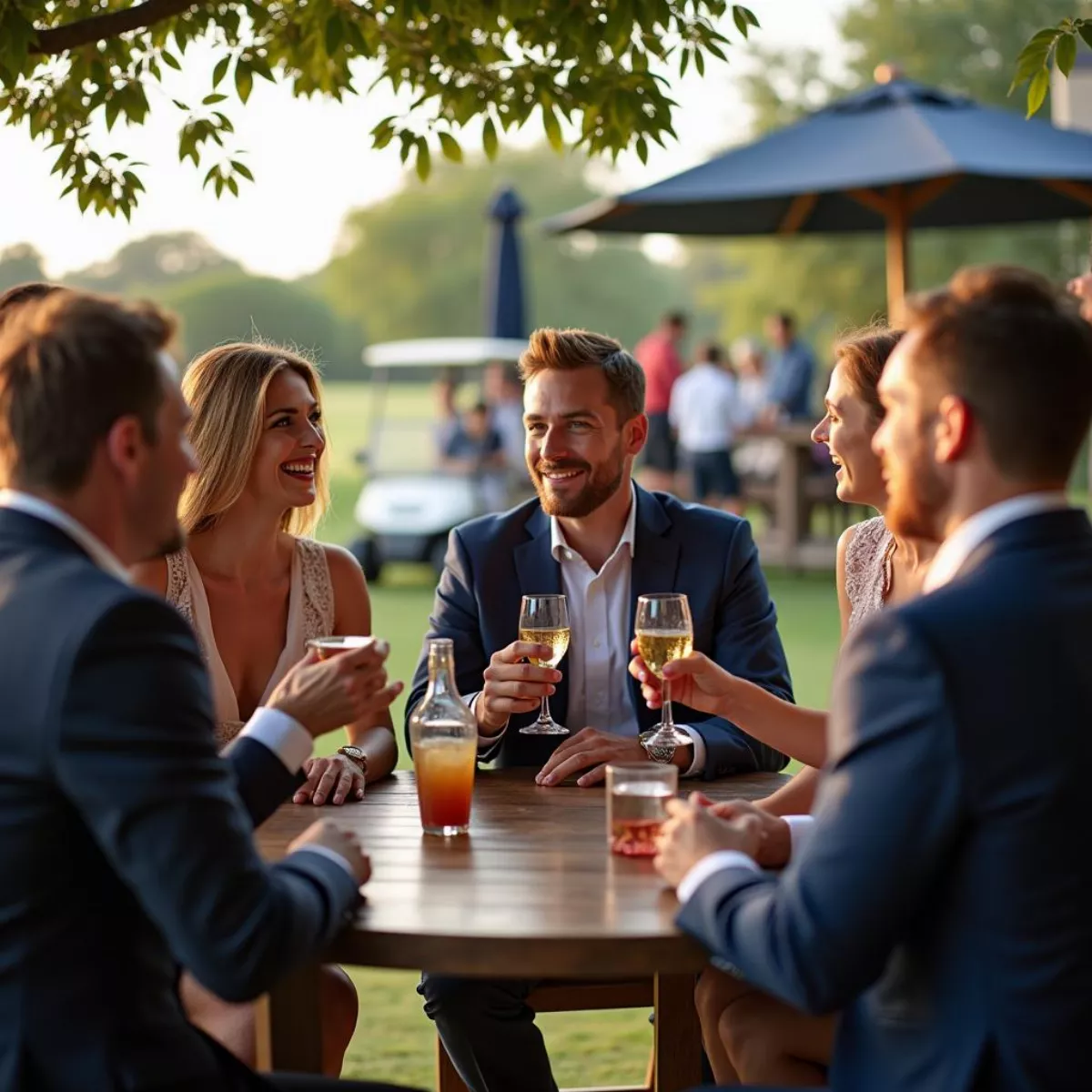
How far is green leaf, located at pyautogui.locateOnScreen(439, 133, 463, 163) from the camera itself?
155 inches

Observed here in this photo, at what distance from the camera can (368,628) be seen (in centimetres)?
381

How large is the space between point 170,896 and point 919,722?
2.66 ft

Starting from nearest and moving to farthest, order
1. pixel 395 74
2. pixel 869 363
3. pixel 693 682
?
pixel 693 682 < pixel 869 363 < pixel 395 74

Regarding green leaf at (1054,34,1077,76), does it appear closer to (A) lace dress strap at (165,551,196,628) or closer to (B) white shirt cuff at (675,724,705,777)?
(B) white shirt cuff at (675,724,705,777)

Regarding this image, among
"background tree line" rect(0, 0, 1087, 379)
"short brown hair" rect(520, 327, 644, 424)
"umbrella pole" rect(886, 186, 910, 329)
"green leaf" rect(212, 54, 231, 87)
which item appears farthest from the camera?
"background tree line" rect(0, 0, 1087, 379)

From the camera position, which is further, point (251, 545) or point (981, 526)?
point (251, 545)

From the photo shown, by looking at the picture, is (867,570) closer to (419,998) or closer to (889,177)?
(419,998)

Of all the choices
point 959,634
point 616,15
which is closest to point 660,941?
point 959,634

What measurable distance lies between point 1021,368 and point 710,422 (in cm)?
1298

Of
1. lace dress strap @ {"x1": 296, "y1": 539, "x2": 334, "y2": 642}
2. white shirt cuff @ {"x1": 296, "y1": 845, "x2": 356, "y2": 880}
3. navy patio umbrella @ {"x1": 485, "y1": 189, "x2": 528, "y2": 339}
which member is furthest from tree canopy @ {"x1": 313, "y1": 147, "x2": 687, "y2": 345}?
white shirt cuff @ {"x1": 296, "y1": 845, "x2": 356, "y2": 880}

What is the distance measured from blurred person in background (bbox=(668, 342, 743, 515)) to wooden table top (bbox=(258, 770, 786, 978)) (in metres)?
12.0

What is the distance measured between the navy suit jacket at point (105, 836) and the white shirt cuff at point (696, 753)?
1.34 meters

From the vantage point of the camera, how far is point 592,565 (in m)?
3.77

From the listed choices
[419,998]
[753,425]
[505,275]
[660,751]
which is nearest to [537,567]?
[660,751]
